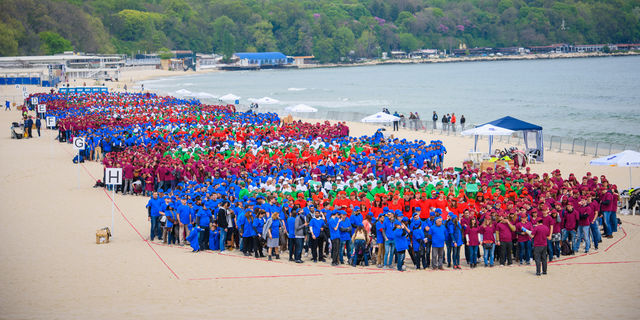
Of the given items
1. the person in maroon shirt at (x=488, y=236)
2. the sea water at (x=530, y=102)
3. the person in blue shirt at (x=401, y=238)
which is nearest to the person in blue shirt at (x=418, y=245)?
the person in blue shirt at (x=401, y=238)

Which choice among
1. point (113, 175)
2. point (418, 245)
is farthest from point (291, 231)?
point (113, 175)

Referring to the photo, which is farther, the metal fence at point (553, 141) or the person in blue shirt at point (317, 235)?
the metal fence at point (553, 141)

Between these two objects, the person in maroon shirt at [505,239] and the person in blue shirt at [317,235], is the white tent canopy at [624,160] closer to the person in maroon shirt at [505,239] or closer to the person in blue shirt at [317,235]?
the person in maroon shirt at [505,239]

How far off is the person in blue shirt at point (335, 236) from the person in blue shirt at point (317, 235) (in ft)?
1.10

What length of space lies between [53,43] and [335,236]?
444 ft

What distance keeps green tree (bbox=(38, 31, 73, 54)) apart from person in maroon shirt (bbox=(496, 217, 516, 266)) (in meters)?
132

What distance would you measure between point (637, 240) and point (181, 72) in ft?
575

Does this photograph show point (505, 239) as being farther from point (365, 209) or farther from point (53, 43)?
point (53, 43)

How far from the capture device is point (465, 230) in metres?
14.5

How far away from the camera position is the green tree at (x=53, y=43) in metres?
134

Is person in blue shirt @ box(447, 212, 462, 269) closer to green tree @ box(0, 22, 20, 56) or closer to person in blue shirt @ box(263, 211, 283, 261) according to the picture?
person in blue shirt @ box(263, 211, 283, 261)

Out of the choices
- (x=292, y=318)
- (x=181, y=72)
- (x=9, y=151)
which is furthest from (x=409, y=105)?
(x=181, y=72)

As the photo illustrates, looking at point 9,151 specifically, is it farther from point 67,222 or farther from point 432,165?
point 432,165

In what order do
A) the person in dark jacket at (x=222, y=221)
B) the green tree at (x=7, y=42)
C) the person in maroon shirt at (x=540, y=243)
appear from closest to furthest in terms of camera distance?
1. the person in maroon shirt at (x=540, y=243)
2. the person in dark jacket at (x=222, y=221)
3. the green tree at (x=7, y=42)
